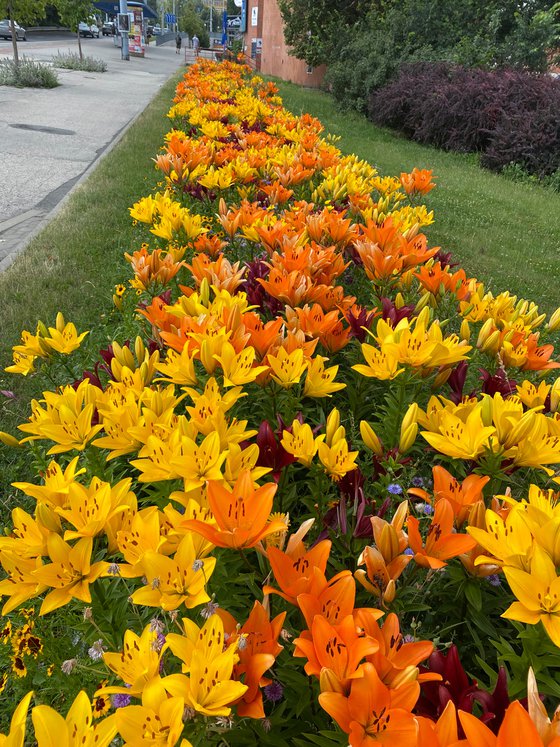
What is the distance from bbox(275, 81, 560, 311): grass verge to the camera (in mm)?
5709

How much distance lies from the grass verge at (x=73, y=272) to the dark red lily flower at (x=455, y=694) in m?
2.06

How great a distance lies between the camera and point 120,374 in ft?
5.31

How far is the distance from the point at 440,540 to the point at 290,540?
0.96ft

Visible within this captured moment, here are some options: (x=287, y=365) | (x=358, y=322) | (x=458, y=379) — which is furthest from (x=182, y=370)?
(x=458, y=379)

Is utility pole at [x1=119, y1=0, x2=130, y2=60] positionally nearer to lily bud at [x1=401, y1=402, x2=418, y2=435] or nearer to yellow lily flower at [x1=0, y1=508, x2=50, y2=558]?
lily bud at [x1=401, y1=402, x2=418, y2=435]

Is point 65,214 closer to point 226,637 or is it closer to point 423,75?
point 226,637

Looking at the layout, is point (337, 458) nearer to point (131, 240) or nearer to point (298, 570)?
point (298, 570)

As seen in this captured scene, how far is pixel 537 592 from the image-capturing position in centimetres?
91

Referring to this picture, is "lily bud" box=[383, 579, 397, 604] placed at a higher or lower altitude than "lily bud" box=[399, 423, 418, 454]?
lower

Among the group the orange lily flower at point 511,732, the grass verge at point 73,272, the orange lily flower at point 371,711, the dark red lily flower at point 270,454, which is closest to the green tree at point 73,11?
the grass verge at point 73,272

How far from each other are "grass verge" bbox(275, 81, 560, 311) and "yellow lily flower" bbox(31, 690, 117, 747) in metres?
5.04

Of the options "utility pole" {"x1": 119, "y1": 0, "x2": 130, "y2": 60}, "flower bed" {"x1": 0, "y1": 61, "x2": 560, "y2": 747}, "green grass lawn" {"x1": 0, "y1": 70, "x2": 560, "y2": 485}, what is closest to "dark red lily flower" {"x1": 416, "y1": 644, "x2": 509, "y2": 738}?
"flower bed" {"x1": 0, "y1": 61, "x2": 560, "y2": 747}

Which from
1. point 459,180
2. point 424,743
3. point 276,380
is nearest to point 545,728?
point 424,743

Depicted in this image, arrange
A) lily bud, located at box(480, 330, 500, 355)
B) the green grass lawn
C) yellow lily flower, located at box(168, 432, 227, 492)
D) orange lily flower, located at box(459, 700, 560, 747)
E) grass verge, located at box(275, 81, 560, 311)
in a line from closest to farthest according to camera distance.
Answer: orange lily flower, located at box(459, 700, 560, 747)
yellow lily flower, located at box(168, 432, 227, 492)
lily bud, located at box(480, 330, 500, 355)
the green grass lawn
grass verge, located at box(275, 81, 560, 311)
